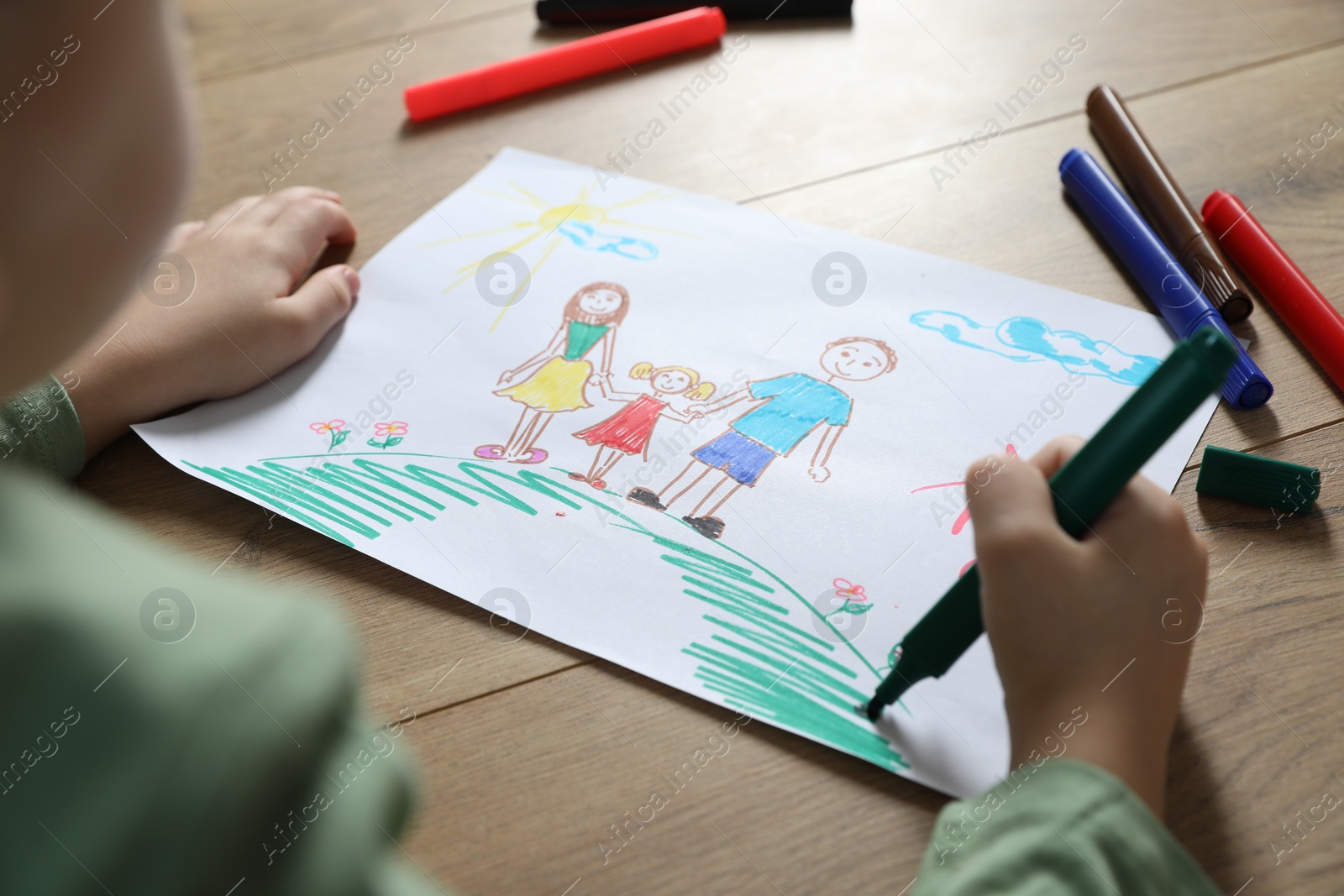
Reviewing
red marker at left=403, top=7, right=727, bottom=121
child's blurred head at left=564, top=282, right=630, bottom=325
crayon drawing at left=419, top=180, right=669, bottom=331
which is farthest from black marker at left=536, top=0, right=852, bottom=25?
child's blurred head at left=564, top=282, right=630, bottom=325

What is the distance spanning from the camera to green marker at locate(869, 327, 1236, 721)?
0.31 metres

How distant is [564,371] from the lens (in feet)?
1.75

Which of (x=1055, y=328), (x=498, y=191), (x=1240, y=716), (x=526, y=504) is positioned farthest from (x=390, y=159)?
(x=1240, y=716)

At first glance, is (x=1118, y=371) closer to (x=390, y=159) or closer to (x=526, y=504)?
(x=526, y=504)

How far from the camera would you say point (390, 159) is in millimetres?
697

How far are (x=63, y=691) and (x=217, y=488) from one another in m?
0.22

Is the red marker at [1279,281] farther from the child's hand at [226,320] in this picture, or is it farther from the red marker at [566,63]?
the child's hand at [226,320]

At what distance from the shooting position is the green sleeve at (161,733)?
0.87 ft

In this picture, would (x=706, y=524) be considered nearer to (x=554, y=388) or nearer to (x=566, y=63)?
(x=554, y=388)

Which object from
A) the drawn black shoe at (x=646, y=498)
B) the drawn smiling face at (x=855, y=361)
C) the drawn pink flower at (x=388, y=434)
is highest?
the drawn pink flower at (x=388, y=434)

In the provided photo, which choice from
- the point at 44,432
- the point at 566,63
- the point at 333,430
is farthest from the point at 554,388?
the point at 566,63

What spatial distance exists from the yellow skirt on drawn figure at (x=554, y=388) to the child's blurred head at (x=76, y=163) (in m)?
0.25

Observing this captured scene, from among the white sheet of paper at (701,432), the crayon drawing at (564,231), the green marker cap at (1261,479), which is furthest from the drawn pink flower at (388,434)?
the green marker cap at (1261,479)

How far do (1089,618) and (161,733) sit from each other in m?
0.31
